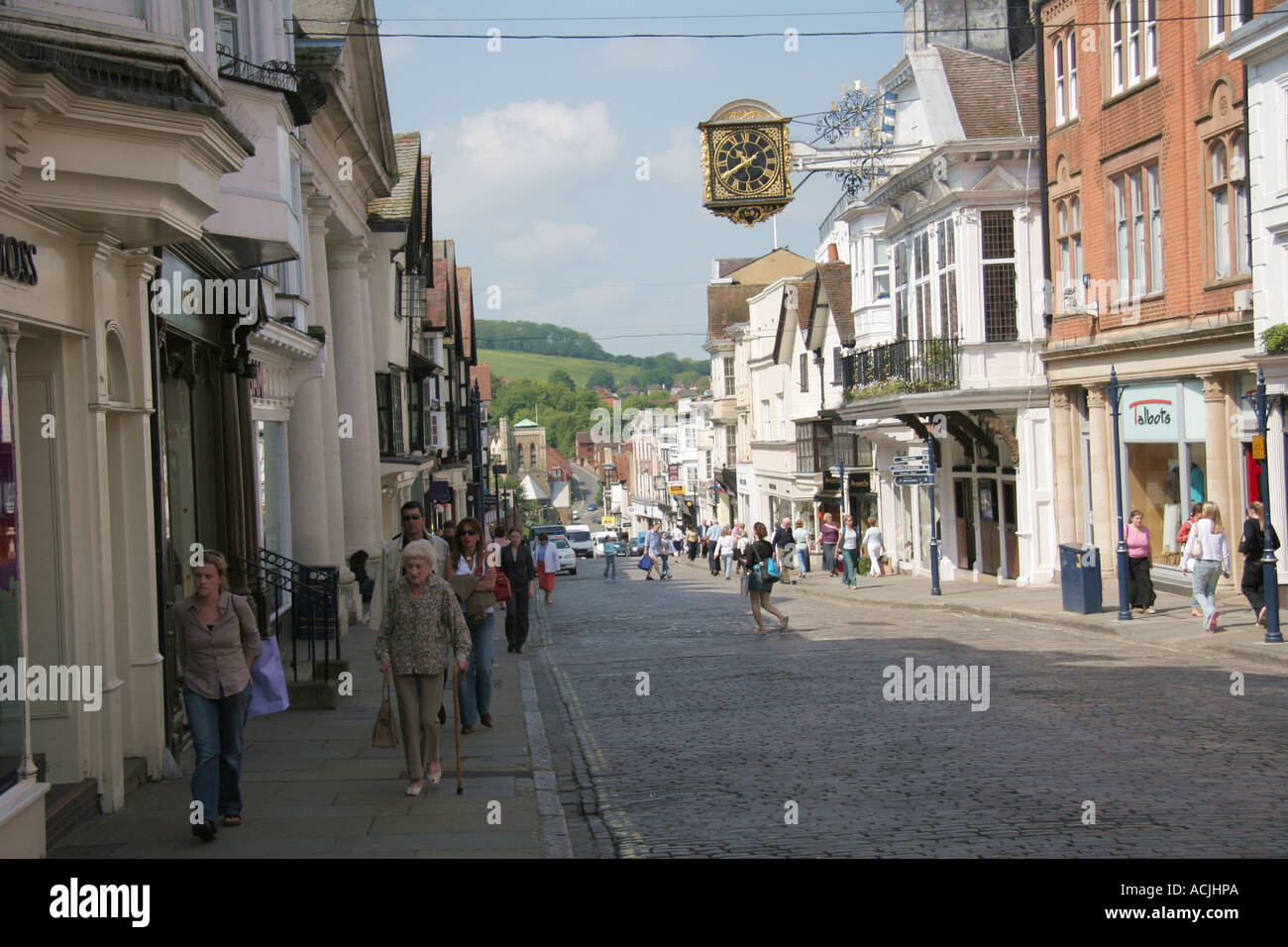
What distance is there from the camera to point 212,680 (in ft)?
26.8

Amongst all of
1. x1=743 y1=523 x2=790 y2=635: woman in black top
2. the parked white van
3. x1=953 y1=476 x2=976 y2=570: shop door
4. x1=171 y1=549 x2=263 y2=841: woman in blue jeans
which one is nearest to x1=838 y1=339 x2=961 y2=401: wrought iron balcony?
x1=953 y1=476 x2=976 y2=570: shop door

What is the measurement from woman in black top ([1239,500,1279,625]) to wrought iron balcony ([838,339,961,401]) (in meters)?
10.1

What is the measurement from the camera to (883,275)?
37.8 metres

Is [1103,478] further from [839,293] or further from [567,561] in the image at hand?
[567,561]

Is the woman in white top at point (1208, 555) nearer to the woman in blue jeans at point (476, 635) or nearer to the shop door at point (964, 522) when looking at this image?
the woman in blue jeans at point (476, 635)

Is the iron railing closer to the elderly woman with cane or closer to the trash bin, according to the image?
the elderly woman with cane

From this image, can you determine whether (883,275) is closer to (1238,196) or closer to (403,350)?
(403,350)

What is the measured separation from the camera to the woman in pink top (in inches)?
801

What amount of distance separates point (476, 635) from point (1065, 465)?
17.4m

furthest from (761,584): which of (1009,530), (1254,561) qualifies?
(1009,530)
